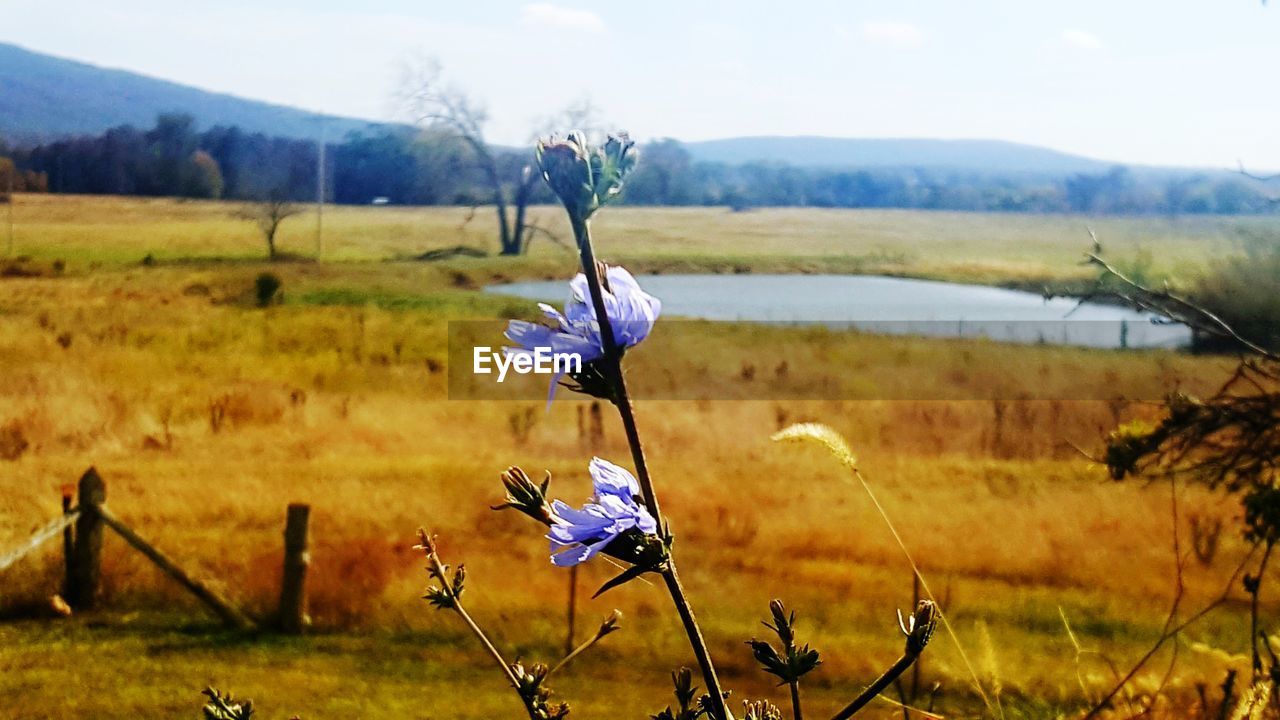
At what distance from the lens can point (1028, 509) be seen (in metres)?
3.29

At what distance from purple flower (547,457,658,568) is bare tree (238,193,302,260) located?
3331mm

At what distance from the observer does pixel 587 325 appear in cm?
34

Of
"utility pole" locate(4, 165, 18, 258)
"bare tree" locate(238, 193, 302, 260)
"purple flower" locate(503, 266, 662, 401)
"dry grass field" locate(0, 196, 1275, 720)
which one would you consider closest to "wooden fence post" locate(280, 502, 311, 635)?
"dry grass field" locate(0, 196, 1275, 720)

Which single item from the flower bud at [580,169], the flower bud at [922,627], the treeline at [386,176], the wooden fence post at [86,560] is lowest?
the wooden fence post at [86,560]

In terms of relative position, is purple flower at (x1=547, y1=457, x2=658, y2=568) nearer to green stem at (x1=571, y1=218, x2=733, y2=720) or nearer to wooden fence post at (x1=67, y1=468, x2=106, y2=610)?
green stem at (x1=571, y1=218, x2=733, y2=720)

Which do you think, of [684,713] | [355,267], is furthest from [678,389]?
[684,713]

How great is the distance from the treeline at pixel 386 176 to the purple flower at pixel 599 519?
8.93ft

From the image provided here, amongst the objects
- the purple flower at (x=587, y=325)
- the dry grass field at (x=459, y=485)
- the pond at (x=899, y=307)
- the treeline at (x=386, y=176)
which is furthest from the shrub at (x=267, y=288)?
the purple flower at (x=587, y=325)

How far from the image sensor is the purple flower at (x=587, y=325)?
0.34 metres

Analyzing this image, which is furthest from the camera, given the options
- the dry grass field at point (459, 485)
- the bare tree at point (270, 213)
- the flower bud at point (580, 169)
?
the bare tree at point (270, 213)

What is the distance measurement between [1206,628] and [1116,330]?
140cm

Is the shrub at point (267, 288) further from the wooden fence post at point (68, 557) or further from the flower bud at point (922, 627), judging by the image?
the flower bud at point (922, 627)

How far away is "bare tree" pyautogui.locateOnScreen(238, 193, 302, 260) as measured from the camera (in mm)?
3428

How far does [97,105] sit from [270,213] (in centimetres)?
89
